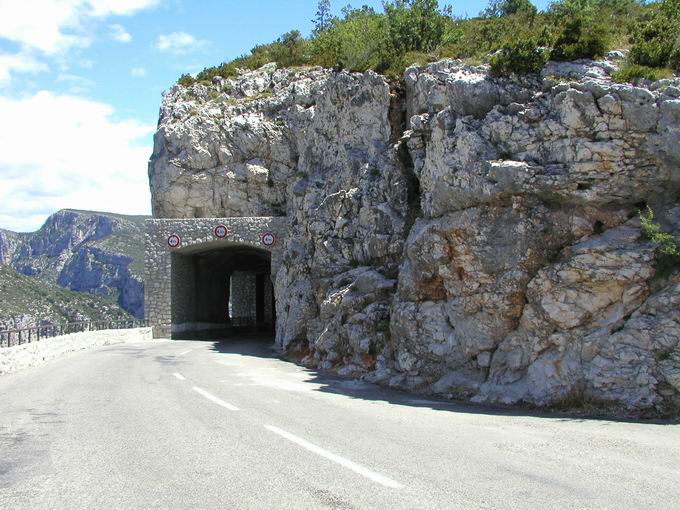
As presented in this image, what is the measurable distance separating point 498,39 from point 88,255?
293ft

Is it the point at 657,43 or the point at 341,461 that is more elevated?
the point at 657,43

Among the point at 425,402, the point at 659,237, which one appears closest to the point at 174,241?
the point at 425,402

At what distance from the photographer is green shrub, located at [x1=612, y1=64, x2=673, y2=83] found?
1294cm

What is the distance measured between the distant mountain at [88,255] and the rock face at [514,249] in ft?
204

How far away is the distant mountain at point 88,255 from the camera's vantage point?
91875mm

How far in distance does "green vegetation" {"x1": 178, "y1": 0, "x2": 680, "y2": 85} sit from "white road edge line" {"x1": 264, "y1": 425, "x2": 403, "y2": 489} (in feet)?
35.2

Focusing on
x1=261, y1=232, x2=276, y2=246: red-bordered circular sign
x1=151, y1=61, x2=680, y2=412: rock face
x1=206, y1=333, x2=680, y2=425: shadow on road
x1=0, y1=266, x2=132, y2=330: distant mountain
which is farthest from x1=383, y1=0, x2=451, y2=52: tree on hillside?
x1=0, y1=266, x2=132, y2=330: distant mountain

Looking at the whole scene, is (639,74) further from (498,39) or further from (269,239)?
(269,239)

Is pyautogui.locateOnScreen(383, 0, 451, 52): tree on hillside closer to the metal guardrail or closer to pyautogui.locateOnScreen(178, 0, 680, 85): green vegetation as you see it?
pyautogui.locateOnScreen(178, 0, 680, 85): green vegetation

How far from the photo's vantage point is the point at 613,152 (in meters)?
12.7

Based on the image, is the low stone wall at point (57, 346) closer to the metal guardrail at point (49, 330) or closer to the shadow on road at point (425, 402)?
the metal guardrail at point (49, 330)

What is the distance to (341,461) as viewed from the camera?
7.02m

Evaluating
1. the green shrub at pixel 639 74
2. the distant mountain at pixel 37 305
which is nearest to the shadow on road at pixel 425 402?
the green shrub at pixel 639 74

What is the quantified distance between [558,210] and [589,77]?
11.1ft
